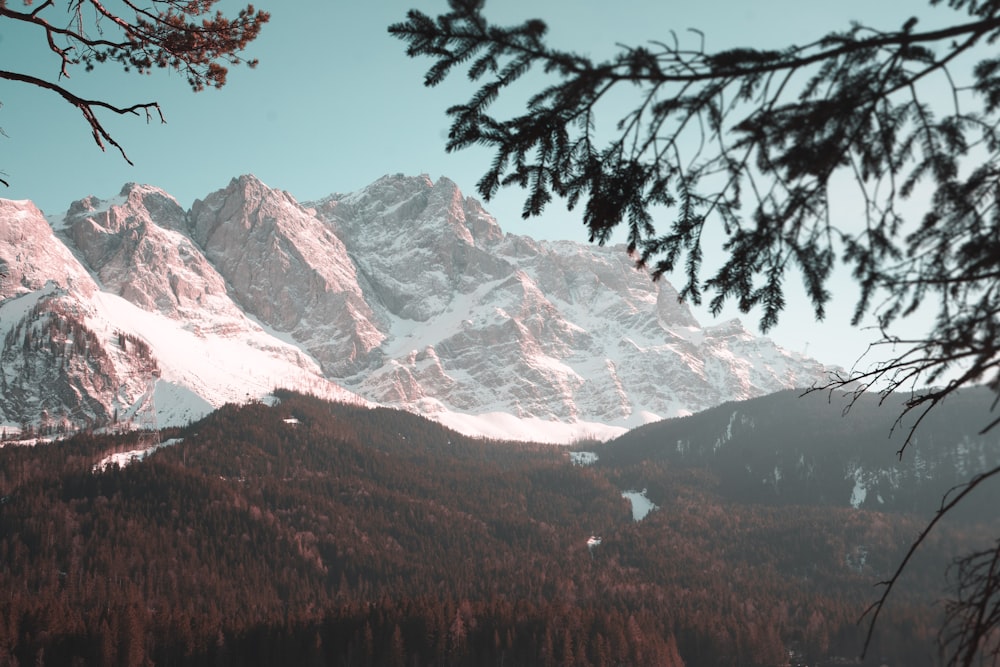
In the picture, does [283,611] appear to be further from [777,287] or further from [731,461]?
[731,461]

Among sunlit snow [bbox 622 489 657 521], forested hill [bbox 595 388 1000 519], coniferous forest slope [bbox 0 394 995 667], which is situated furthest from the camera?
sunlit snow [bbox 622 489 657 521]

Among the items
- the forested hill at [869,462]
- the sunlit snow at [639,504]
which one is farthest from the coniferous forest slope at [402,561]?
the forested hill at [869,462]

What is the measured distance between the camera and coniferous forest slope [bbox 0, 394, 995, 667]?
66438 mm

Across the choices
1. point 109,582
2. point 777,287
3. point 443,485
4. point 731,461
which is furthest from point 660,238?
point 731,461

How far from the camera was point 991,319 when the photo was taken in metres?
5.00

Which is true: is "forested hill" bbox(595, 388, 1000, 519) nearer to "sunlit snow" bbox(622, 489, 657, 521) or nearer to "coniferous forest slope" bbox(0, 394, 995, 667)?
"sunlit snow" bbox(622, 489, 657, 521)

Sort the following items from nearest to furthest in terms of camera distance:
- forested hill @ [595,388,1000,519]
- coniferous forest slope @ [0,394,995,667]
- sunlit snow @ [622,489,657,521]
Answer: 1. coniferous forest slope @ [0,394,995,667]
2. forested hill @ [595,388,1000,519]
3. sunlit snow @ [622,489,657,521]

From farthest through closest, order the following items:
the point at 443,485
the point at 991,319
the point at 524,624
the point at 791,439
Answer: the point at 791,439, the point at 443,485, the point at 524,624, the point at 991,319

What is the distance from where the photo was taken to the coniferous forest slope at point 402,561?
66.4 metres

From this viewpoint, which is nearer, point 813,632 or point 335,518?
point 813,632

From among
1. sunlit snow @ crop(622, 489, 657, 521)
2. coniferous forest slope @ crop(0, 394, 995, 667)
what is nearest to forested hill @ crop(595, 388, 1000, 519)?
sunlit snow @ crop(622, 489, 657, 521)

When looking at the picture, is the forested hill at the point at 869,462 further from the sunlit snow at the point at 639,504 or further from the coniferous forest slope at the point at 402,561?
the coniferous forest slope at the point at 402,561

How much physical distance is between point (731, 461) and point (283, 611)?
467ft

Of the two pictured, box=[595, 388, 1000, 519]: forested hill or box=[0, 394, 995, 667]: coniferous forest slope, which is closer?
box=[0, 394, 995, 667]: coniferous forest slope
